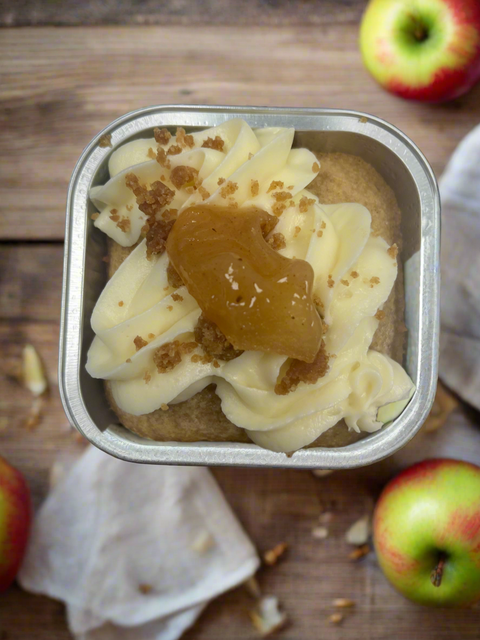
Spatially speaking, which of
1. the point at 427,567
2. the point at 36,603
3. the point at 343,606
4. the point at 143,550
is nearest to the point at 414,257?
the point at 427,567

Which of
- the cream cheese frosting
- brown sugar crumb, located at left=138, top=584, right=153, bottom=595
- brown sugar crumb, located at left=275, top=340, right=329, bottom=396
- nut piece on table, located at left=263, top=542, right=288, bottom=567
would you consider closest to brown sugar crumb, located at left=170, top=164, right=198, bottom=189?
the cream cheese frosting

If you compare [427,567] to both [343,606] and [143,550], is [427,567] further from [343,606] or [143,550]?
[143,550]

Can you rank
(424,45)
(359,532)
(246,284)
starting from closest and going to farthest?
(246,284), (424,45), (359,532)

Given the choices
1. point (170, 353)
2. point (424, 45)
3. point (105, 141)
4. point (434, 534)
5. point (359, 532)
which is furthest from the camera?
point (359, 532)

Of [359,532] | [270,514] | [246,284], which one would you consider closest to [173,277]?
[246,284]

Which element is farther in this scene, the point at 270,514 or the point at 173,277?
the point at 270,514

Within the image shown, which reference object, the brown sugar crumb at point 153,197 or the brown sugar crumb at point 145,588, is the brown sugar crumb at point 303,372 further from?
the brown sugar crumb at point 145,588

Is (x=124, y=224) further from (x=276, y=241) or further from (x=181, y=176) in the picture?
Result: (x=276, y=241)

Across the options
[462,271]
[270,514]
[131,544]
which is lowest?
[131,544]
